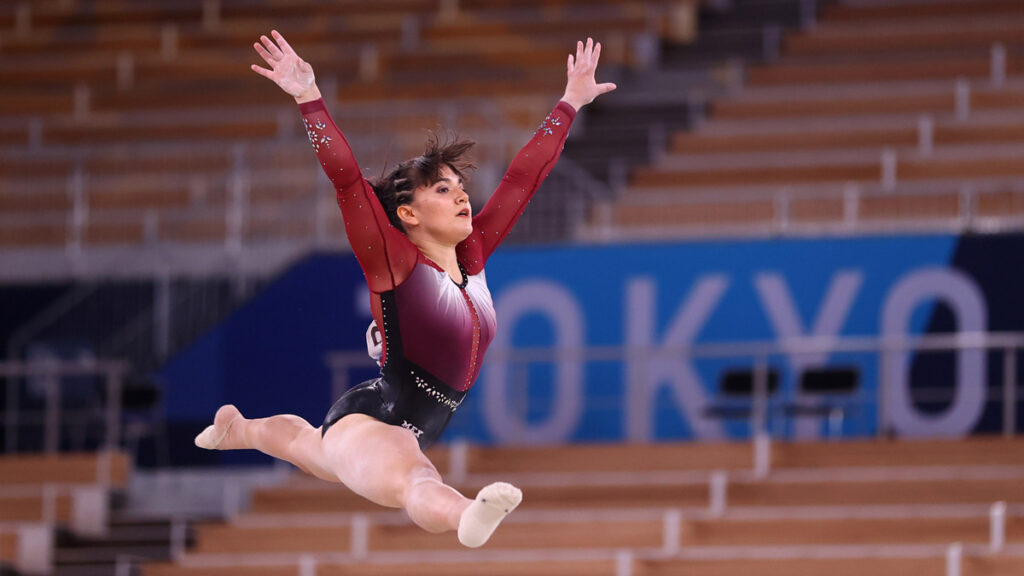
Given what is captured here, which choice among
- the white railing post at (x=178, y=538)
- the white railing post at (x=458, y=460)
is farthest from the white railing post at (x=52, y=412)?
the white railing post at (x=458, y=460)

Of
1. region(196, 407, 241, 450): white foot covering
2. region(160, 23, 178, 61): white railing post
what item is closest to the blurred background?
region(160, 23, 178, 61): white railing post

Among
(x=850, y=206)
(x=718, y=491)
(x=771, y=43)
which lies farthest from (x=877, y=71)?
(x=718, y=491)

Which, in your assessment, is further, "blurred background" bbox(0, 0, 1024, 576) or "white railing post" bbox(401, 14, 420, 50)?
"white railing post" bbox(401, 14, 420, 50)

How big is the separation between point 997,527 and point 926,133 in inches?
166

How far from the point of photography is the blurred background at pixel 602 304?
972 centimetres

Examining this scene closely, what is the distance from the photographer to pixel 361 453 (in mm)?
4789

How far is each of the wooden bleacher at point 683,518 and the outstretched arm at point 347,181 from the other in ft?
13.9

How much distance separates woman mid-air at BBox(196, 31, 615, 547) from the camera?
4.72 m

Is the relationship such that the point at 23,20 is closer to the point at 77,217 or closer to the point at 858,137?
the point at 77,217

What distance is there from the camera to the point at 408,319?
4.97m

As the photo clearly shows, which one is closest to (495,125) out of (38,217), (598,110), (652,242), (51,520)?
(598,110)

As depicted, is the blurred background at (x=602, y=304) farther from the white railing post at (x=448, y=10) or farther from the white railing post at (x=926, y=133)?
the white railing post at (x=448, y=10)

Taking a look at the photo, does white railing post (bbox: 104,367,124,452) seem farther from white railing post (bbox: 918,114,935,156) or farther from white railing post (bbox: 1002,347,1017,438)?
white railing post (bbox: 918,114,935,156)

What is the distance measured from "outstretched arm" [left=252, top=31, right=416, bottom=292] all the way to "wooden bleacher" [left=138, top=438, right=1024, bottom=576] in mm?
4245
